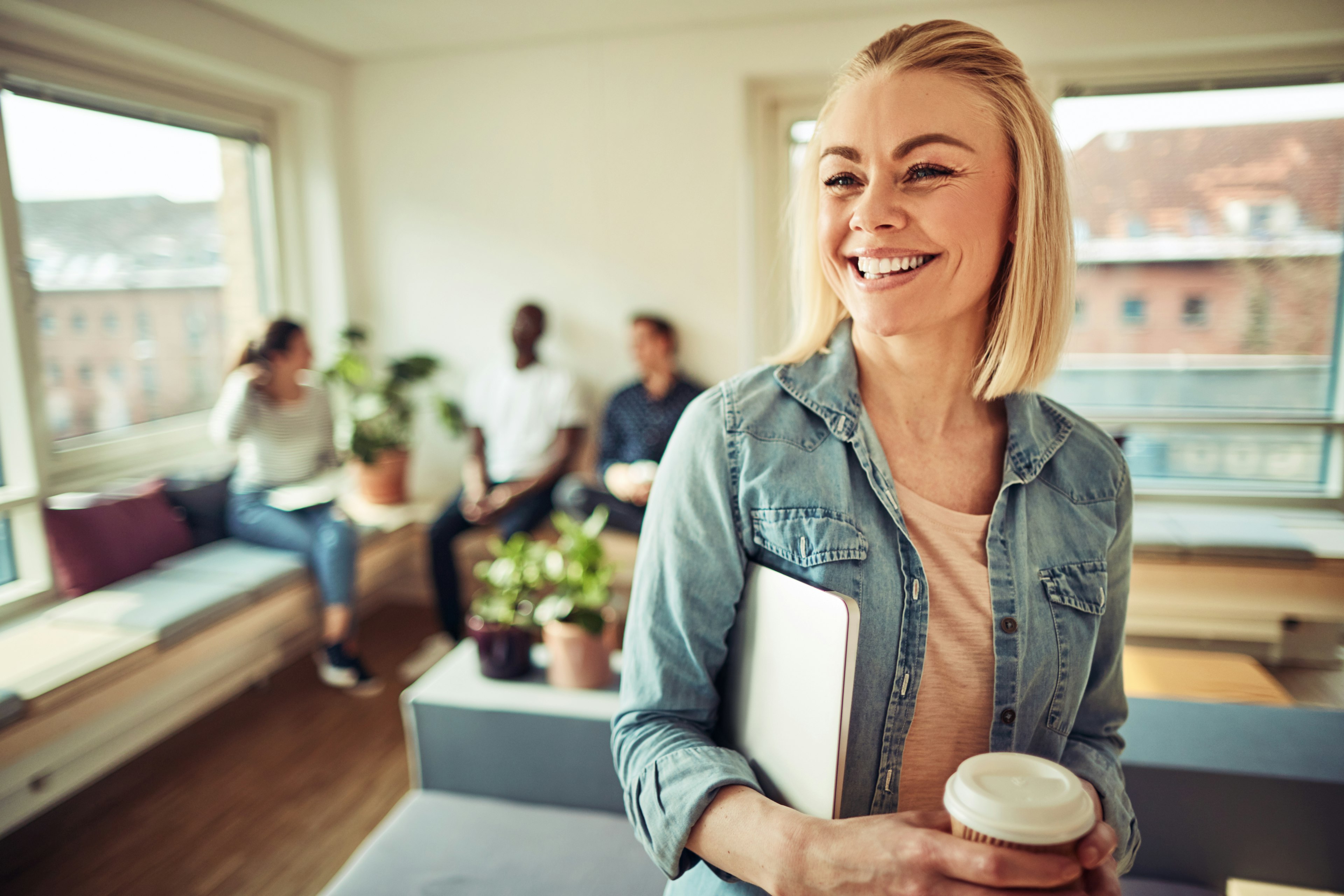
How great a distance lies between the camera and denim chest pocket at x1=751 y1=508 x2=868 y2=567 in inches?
30.9

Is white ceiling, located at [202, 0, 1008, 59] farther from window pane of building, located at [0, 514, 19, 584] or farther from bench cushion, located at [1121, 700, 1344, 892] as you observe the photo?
bench cushion, located at [1121, 700, 1344, 892]

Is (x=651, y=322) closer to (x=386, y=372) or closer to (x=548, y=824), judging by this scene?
(x=386, y=372)

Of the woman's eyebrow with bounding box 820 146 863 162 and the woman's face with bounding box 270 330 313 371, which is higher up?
the woman's eyebrow with bounding box 820 146 863 162

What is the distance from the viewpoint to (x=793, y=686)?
764 mm

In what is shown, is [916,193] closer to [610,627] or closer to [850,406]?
[850,406]

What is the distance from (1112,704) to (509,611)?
137 centimetres

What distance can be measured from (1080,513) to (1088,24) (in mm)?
A: 3149

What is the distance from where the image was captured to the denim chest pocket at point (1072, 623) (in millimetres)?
835

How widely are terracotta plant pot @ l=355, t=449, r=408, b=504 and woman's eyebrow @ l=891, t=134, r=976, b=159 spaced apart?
330cm

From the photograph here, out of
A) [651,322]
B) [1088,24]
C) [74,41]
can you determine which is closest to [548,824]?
[651,322]

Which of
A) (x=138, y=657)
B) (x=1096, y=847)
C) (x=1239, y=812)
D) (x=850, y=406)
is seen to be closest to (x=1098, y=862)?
(x=1096, y=847)

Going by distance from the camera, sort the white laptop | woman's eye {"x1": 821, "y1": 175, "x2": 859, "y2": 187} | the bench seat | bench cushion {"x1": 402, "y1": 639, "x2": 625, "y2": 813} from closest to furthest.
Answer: the white laptop, woman's eye {"x1": 821, "y1": 175, "x2": 859, "y2": 187}, bench cushion {"x1": 402, "y1": 639, "x2": 625, "y2": 813}, the bench seat

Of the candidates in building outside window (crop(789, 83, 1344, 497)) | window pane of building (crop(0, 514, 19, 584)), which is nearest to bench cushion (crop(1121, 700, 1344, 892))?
building outside window (crop(789, 83, 1344, 497))

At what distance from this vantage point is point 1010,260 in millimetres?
892
